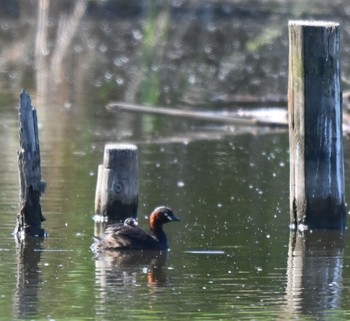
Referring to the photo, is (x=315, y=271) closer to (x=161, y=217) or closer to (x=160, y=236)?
(x=160, y=236)

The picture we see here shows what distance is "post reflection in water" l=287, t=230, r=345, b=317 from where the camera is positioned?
401 inches

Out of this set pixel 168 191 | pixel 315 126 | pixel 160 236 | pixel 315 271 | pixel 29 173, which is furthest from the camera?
pixel 168 191

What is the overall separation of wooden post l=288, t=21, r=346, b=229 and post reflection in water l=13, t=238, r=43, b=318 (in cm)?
247

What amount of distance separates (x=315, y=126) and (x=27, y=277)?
3347 millimetres

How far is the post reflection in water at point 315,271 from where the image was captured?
1020 centimetres

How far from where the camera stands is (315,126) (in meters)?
13.1

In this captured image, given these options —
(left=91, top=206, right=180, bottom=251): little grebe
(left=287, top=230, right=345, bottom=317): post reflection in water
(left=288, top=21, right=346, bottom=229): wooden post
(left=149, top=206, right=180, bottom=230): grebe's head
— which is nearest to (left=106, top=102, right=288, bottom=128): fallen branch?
(left=288, top=21, right=346, bottom=229): wooden post

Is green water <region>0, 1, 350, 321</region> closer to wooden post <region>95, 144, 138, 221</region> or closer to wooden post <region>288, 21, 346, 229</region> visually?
wooden post <region>288, 21, 346, 229</region>

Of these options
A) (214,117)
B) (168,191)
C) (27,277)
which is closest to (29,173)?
(27,277)

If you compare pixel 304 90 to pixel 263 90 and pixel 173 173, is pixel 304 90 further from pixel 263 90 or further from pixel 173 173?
pixel 263 90

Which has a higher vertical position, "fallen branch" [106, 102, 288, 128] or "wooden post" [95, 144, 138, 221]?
"fallen branch" [106, 102, 288, 128]

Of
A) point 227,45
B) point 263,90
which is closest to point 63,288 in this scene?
point 263,90

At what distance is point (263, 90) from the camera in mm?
26312

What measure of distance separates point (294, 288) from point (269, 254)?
1.52 m
